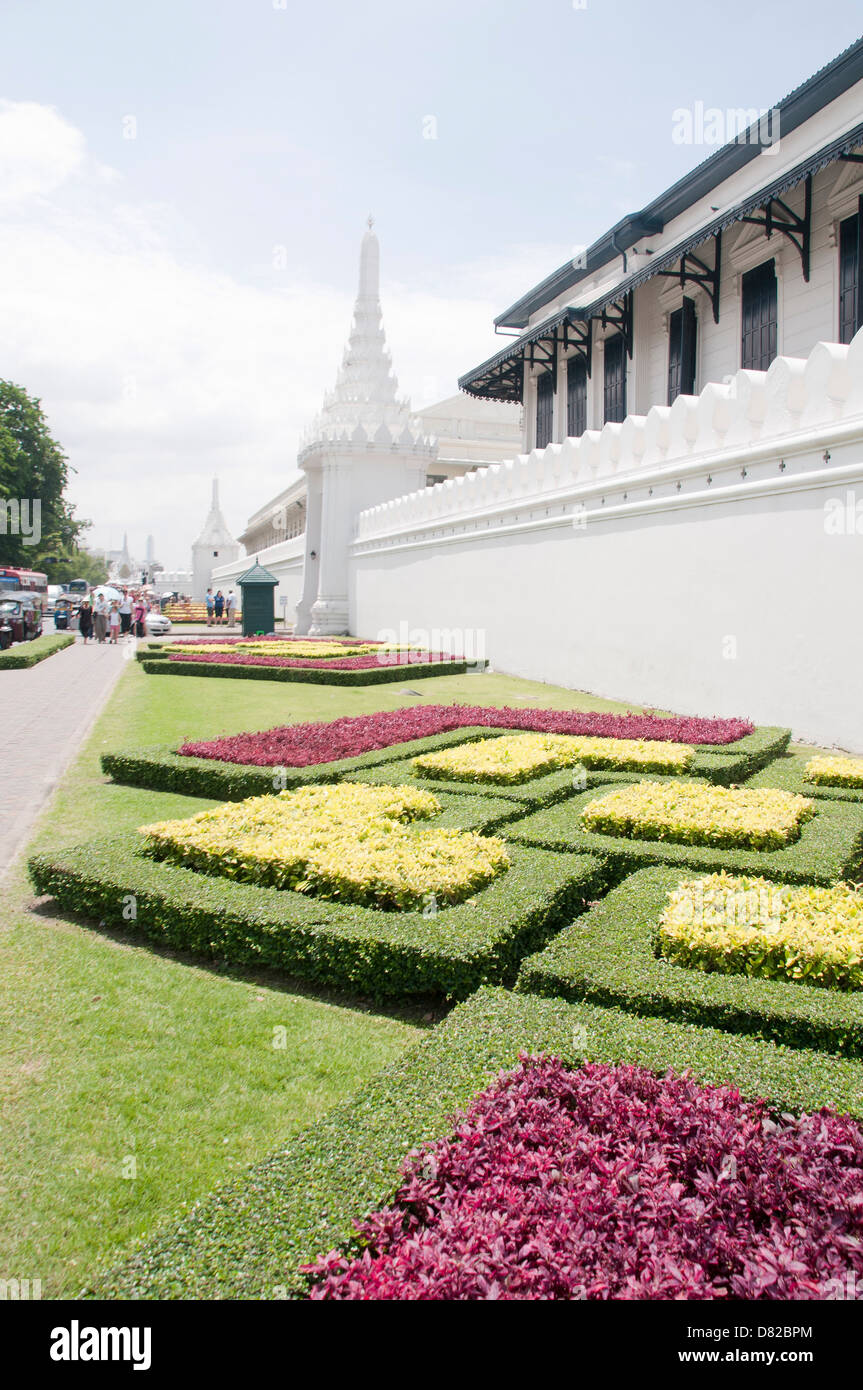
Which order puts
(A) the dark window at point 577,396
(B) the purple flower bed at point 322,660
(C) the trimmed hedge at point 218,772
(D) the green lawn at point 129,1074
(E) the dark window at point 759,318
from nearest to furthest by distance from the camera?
(D) the green lawn at point 129,1074 < (C) the trimmed hedge at point 218,772 < (E) the dark window at point 759,318 < (B) the purple flower bed at point 322,660 < (A) the dark window at point 577,396

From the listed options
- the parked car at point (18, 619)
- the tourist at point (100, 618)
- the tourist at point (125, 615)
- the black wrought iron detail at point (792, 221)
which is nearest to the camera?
the black wrought iron detail at point (792, 221)

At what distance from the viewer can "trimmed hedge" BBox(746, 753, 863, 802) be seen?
6.75 meters

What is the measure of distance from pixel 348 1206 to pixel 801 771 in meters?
6.43

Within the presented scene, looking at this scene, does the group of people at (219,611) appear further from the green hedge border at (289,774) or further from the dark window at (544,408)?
the green hedge border at (289,774)

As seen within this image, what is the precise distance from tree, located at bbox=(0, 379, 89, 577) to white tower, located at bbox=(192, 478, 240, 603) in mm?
15616

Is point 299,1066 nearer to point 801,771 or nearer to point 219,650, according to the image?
point 801,771

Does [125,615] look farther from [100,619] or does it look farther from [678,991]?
[678,991]

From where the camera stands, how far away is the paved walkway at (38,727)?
7.15m

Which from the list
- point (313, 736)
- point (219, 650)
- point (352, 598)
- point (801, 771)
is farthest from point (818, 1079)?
point (352, 598)

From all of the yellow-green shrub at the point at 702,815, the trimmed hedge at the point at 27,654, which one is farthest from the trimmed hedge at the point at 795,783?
the trimmed hedge at the point at 27,654

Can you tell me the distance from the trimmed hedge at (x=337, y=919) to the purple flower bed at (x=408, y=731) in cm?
282

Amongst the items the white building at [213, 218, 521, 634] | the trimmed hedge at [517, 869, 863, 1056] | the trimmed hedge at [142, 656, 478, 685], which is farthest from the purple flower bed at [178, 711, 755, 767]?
the white building at [213, 218, 521, 634]

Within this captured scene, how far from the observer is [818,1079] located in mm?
2895

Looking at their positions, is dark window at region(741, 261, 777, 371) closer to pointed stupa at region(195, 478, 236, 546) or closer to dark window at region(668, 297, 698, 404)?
dark window at region(668, 297, 698, 404)
